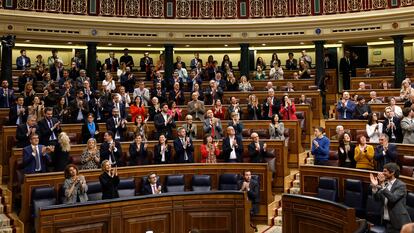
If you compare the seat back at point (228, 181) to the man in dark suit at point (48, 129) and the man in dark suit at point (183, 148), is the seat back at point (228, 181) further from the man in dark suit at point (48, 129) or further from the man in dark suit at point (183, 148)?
the man in dark suit at point (48, 129)

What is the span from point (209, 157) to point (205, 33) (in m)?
7.85

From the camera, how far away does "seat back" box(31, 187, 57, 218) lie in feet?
22.0

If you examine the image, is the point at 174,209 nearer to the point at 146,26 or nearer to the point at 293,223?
the point at 293,223

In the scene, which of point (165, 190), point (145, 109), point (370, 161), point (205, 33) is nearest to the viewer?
point (370, 161)

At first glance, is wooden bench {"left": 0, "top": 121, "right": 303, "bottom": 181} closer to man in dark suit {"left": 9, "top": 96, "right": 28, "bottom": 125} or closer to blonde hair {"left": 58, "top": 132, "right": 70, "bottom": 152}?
man in dark suit {"left": 9, "top": 96, "right": 28, "bottom": 125}

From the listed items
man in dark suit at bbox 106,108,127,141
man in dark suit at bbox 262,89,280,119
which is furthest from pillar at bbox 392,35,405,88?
man in dark suit at bbox 106,108,127,141

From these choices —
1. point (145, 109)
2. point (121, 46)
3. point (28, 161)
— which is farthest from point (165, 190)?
point (121, 46)

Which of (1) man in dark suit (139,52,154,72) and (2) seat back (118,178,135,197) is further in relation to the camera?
(1) man in dark suit (139,52,154,72)

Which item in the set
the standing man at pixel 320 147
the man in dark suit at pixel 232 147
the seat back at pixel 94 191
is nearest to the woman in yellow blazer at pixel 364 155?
the standing man at pixel 320 147

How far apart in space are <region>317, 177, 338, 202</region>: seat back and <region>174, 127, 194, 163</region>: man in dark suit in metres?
2.19

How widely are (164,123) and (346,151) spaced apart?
10.8 ft

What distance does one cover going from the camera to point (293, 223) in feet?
20.4

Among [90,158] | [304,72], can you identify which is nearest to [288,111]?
[304,72]

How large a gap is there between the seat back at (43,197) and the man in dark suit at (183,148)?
2146 millimetres
